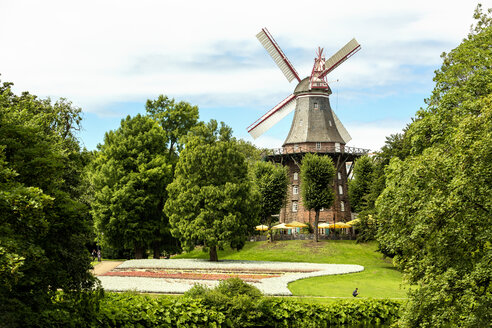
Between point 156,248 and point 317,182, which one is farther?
point 317,182

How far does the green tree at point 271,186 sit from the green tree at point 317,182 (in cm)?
443

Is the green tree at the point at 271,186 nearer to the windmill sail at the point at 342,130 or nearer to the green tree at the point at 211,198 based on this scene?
the windmill sail at the point at 342,130

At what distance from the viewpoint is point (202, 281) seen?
35750 millimetres

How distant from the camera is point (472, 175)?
18250 millimetres

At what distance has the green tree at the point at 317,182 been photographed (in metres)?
61.1

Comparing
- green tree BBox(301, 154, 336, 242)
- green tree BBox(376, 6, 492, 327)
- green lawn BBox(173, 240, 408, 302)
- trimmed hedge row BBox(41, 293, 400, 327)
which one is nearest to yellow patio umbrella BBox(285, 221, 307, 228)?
green lawn BBox(173, 240, 408, 302)

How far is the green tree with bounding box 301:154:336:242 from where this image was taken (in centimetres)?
6112

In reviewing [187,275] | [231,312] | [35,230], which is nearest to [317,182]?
[187,275]

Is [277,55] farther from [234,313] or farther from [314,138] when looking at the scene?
[234,313]

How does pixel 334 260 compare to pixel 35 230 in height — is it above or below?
below

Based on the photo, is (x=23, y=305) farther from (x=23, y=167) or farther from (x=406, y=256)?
(x=406, y=256)

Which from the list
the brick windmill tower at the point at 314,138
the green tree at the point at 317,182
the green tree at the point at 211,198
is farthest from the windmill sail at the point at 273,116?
the green tree at the point at 211,198

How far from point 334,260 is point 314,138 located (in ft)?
66.1

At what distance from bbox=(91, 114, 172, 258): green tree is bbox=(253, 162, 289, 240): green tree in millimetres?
15495
